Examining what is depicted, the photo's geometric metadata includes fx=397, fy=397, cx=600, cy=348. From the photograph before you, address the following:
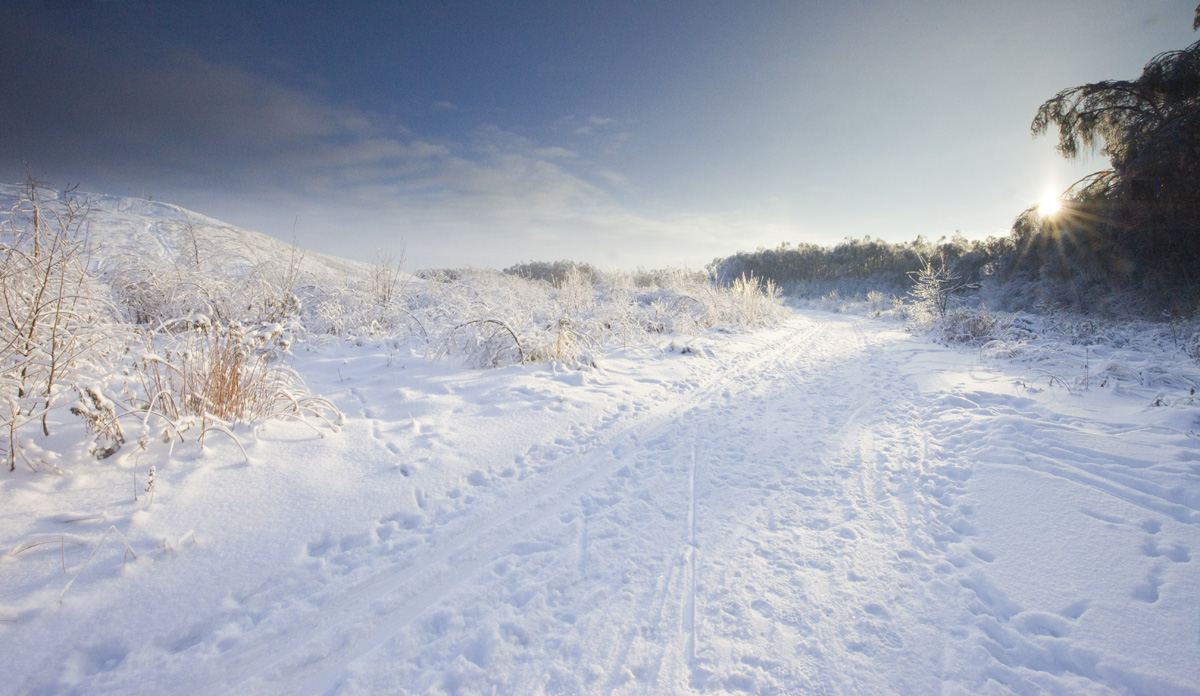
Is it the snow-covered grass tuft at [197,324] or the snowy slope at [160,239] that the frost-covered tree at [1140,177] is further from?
the snowy slope at [160,239]

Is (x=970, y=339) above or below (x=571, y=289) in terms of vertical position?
below

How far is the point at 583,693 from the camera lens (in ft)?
4.85

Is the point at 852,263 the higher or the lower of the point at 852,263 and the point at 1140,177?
the higher

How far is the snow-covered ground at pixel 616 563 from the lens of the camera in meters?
1.53

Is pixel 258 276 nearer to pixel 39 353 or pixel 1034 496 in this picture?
pixel 39 353

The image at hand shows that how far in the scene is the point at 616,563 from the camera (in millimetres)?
2146

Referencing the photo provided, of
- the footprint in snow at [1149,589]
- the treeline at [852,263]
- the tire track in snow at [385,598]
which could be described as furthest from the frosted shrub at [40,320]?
the treeline at [852,263]

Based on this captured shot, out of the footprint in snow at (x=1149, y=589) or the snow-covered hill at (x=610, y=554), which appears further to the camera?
the footprint in snow at (x=1149, y=589)

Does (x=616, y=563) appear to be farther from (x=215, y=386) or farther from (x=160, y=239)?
(x=160, y=239)

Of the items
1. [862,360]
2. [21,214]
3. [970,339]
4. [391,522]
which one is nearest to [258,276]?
[21,214]

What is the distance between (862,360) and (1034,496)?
223 inches

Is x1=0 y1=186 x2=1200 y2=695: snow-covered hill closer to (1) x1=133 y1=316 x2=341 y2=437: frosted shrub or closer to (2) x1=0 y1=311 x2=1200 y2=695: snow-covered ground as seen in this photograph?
(2) x1=0 y1=311 x2=1200 y2=695: snow-covered ground

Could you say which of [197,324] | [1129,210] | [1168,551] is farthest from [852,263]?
[197,324]

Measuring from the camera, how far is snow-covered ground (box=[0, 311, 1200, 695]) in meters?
1.53
